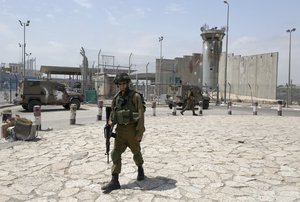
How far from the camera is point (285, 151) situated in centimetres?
863

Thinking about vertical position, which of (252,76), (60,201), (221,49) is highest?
(221,49)

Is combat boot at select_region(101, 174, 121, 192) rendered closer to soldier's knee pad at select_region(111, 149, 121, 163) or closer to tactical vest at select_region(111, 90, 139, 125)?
soldier's knee pad at select_region(111, 149, 121, 163)

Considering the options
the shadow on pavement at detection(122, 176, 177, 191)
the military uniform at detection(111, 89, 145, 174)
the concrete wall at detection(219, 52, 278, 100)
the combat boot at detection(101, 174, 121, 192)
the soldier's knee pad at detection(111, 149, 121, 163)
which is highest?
the concrete wall at detection(219, 52, 278, 100)

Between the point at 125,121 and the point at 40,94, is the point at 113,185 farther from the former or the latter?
the point at 40,94

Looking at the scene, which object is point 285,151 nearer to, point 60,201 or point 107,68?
point 60,201

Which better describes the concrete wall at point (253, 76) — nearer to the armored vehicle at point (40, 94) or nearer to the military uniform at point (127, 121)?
the armored vehicle at point (40, 94)

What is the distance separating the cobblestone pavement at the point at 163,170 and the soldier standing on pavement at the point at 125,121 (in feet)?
1.22

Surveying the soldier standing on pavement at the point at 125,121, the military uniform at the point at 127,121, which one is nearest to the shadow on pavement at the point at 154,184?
the soldier standing on pavement at the point at 125,121

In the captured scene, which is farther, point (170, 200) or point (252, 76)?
Result: point (252, 76)

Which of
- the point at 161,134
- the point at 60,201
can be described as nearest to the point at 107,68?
the point at 161,134

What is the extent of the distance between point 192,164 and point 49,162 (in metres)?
2.96

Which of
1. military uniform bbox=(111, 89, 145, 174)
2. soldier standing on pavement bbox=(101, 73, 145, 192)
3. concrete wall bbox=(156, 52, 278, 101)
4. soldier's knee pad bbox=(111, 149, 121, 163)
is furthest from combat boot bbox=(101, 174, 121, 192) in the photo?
concrete wall bbox=(156, 52, 278, 101)

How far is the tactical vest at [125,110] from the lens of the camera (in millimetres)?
5359

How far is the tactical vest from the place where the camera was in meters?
5.36
